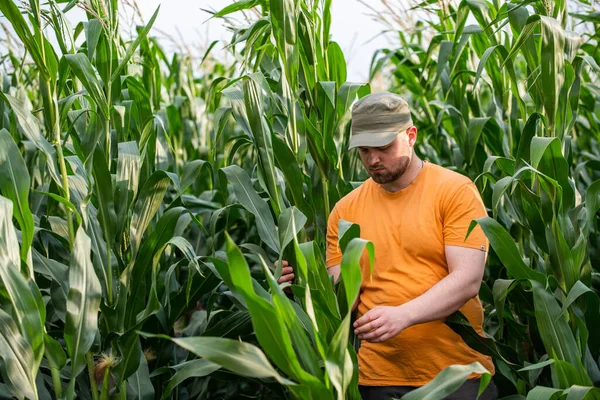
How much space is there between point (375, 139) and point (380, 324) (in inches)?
22.1

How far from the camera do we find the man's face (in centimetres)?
224

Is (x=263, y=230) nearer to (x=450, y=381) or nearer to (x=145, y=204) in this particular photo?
(x=145, y=204)

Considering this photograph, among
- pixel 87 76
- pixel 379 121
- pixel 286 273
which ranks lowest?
pixel 286 273

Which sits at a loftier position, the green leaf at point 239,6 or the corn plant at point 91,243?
the green leaf at point 239,6

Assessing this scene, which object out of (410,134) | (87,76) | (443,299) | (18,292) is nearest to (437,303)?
(443,299)

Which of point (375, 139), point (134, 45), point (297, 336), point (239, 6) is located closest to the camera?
point (297, 336)

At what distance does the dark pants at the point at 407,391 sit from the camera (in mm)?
2234

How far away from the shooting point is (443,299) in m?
2.12

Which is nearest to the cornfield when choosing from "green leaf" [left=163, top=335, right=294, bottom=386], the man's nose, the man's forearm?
"green leaf" [left=163, top=335, right=294, bottom=386]

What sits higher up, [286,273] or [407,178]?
[407,178]

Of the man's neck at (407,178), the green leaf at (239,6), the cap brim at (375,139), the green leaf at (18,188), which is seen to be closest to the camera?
the green leaf at (18,188)

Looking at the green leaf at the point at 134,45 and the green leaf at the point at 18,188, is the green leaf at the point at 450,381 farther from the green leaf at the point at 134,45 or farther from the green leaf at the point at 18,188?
the green leaf at the point at 134,45

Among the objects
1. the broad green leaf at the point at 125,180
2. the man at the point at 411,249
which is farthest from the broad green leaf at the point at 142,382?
the man at the point at 411,249

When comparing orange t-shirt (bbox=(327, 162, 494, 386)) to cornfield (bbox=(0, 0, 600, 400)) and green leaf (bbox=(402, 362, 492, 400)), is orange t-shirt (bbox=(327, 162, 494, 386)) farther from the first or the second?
green leaf (bbox=(402, 362, 492, 400))
